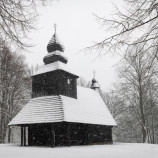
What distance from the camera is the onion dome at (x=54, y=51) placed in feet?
75.4

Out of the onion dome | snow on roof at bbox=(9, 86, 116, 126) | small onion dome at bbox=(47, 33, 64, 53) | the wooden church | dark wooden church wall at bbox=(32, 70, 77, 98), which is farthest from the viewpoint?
small onion dome at bbox=(47, 33, 64, 53)

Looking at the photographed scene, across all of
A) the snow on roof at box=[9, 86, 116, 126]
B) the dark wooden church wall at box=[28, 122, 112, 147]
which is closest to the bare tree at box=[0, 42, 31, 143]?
the snow on roof at box=[9, 86, 116, 126]

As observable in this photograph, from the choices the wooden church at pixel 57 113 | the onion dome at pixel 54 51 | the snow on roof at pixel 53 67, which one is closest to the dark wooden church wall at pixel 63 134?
the wooden church at pixel 57 113

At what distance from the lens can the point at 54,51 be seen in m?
23.3

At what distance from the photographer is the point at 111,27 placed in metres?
6.35

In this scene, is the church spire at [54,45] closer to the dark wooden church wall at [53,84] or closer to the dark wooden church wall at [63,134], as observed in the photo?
the dark wooden church wall at [53,84]

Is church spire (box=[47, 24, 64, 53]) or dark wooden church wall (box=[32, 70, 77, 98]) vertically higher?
church spire (box=[47, 24, 64, 53])

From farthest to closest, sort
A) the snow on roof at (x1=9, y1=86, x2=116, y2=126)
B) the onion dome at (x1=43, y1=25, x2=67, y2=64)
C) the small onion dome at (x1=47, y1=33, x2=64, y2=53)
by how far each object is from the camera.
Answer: the small onion dome at (x1=47, y1=33, x2=64, y2=53), the onion dome at (x1=43, y1=25, x2=67, y2=64), the snow on roof at (x1=9, y1=86, x2=116, y2=126)

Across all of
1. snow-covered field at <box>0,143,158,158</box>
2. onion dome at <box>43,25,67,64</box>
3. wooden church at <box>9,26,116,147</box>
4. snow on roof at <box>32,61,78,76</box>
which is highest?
onion dome at <box>43,25,67,64</box>

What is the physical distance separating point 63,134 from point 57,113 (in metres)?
2.50

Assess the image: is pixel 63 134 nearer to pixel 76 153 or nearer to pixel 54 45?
pixel 76 153

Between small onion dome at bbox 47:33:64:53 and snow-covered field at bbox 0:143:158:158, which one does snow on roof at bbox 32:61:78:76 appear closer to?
small onion dome at bbox 47:33:64:53

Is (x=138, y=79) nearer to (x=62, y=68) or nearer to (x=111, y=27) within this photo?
(x=62, y=68)

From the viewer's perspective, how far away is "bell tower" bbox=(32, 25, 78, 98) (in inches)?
838
